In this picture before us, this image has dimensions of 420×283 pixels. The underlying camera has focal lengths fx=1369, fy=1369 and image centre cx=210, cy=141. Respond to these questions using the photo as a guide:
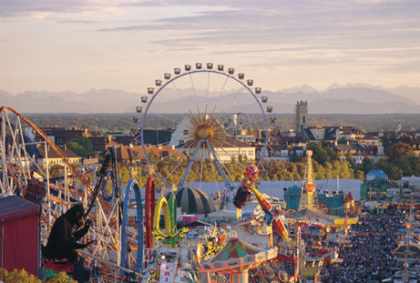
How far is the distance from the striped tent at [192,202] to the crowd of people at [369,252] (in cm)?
571

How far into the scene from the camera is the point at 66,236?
3203 cm

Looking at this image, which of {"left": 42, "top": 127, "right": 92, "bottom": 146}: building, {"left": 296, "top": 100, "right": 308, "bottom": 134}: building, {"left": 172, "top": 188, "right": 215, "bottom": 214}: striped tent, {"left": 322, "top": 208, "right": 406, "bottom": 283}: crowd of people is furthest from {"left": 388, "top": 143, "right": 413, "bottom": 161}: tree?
{"left": 296, "top": 100, "right": 308, "bottom": 134}: building

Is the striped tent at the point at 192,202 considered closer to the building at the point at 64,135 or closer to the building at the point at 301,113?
the building at the point at 64,135

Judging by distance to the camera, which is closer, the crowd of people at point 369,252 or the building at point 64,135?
the crowd of people at point 369,252

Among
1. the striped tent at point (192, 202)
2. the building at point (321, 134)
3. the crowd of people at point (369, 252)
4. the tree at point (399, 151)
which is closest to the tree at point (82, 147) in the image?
the tree at point (399, 151)

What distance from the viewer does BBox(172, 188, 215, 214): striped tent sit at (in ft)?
172

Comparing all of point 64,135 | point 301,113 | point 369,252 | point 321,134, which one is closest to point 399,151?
point 64,135

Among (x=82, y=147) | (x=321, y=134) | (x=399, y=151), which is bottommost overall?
(x=321, y=134)

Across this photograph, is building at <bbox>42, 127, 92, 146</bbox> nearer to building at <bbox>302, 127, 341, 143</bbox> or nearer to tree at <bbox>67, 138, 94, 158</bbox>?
tree at <bbox>67, 138, 94, 158</bbox>

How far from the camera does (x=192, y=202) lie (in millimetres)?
52906

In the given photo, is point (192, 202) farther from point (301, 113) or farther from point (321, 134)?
point (301, 113)

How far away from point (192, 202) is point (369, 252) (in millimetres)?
8876

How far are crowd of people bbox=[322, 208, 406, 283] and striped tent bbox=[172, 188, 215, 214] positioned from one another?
5708mm

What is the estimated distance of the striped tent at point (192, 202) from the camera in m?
52.5
